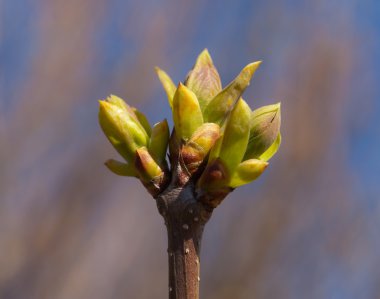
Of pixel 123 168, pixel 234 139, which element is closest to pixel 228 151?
pixel 234 139

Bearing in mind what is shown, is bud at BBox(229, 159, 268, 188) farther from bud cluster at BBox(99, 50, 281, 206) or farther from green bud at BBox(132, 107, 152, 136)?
green bud at BBox(132, 107, 152, 136)

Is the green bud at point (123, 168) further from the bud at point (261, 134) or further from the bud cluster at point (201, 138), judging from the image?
the bud at point (261, 134)

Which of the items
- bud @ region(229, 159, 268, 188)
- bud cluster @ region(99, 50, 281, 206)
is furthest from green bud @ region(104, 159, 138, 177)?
bud @ region(229, 159, 268, 188)

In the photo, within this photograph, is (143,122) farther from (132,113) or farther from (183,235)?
(183,235)

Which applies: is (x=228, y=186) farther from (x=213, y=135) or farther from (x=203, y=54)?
(x=203, y=54)

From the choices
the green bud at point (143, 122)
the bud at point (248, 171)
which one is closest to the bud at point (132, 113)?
the green bud at point (143, 122)
